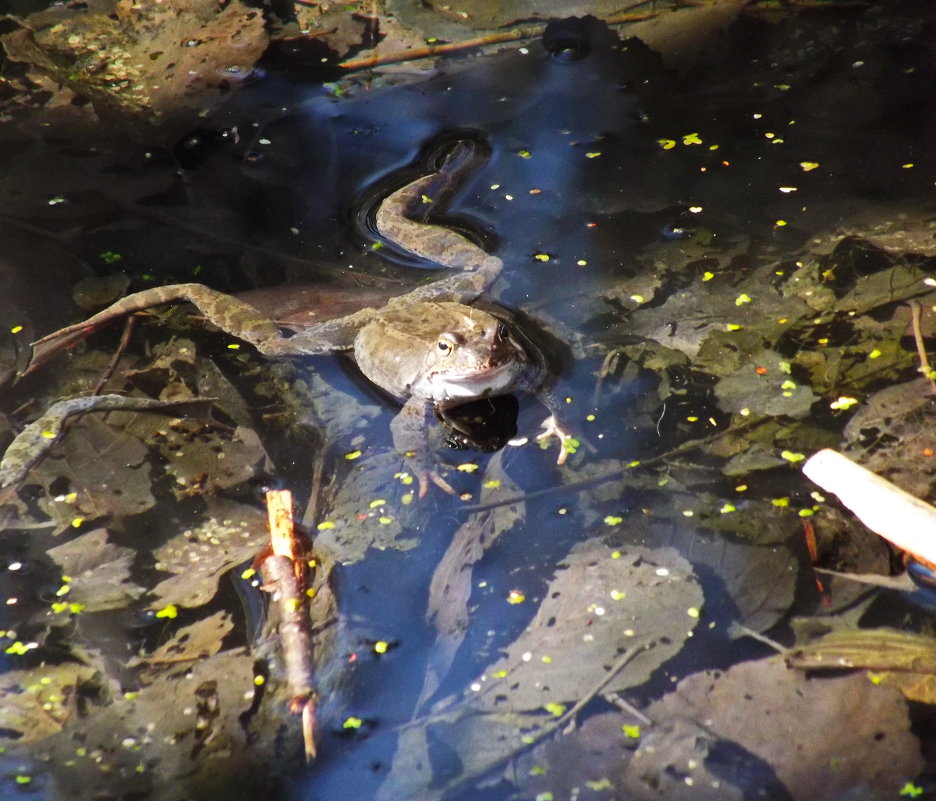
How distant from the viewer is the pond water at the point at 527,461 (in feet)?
10.5

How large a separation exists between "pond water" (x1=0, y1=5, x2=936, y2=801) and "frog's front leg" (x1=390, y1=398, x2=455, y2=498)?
90mm

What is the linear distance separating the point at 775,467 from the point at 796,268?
61.9 inches

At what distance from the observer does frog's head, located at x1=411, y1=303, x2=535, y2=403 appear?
14.7 feet

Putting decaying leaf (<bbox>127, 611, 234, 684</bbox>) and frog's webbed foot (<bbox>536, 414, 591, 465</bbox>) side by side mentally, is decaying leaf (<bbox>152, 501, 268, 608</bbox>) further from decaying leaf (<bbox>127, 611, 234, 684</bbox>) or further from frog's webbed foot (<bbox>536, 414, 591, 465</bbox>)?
frog's webbed foot (<bbox>536, 414, 591, 465</bbox>)

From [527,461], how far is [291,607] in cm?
136

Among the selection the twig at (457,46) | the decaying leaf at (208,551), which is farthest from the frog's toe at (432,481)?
the twig at (457,46)

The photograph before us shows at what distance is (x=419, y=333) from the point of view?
4699 mm

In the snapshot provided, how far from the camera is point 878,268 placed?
490 cm

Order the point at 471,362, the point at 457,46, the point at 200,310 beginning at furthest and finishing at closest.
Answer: the point at 457,46, the point at 200,310, the point at 471,362

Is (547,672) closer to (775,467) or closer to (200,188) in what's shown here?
(775,467)

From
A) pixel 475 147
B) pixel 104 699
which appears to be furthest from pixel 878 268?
pixel 104 699

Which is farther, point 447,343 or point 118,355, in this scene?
point 118,355

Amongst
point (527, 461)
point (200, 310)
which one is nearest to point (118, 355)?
point (200, 310)

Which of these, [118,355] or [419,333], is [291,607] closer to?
[419,333]
